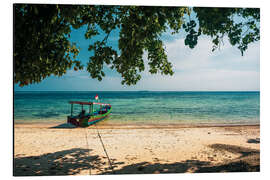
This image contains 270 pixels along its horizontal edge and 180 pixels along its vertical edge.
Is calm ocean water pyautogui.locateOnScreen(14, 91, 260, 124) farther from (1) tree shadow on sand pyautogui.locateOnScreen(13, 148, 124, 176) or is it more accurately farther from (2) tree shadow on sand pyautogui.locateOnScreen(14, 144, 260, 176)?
(1) tree shadow on sand pyautogui.locateOnScreen(13, 148, 124, 176)

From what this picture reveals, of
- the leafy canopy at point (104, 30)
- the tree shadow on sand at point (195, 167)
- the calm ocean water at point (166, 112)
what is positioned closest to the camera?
the leafy canopy at point (104, 30)

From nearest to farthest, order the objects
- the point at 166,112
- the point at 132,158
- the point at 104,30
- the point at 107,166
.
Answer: the point at 104,30 → the point at 107,166 → the point at 132,158 → the point at 166,112

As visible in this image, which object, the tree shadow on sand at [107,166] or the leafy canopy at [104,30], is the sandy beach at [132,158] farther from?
the leafy canopy at [104,30]

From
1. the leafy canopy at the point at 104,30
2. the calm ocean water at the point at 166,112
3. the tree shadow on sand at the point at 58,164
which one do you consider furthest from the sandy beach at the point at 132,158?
the leafy canopy at the point at 104,30

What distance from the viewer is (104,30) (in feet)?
11.6

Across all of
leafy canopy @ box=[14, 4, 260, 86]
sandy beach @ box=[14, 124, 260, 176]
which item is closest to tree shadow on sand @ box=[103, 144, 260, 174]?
sandy beach @ box=[14, 124, 260, 176]

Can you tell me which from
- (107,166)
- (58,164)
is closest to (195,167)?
(107,166)

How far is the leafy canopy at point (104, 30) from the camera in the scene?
2.80 metres

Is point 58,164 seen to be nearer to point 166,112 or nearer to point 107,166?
point 107,166

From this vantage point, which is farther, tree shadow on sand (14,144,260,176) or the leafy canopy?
tree shadow on sand (14,144,260,176)

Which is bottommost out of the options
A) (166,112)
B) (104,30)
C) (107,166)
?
(166,112)

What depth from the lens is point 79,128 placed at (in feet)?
29.5

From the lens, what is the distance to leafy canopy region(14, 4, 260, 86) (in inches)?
110
